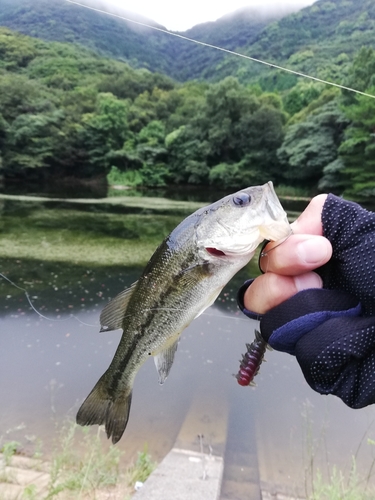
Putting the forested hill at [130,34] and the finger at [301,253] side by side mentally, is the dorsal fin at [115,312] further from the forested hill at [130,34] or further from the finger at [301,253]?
the forested hill at [130,34]

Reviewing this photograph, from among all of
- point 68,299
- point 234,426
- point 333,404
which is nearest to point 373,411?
point 333,404

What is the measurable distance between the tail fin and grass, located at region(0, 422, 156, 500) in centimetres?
169

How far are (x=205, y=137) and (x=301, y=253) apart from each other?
3902 cm

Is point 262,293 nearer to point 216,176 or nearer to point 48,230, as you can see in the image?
point 48,230

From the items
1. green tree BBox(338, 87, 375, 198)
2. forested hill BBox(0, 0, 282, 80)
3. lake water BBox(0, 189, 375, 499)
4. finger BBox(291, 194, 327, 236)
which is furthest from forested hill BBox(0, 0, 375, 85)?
finger BBox(291, 194, 327, 236)

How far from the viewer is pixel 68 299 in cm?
928

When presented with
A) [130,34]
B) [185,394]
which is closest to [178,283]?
[185,394]

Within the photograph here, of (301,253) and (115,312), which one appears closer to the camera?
(301,253)

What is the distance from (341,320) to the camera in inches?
58.9

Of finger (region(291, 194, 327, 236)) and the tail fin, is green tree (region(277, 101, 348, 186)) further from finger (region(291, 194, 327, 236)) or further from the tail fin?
the tail fin

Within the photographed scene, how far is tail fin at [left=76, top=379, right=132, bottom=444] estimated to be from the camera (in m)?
1.89

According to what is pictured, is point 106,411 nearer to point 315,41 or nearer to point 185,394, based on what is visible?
point 185,394

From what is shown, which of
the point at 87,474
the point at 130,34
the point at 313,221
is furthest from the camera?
the point at 130,34

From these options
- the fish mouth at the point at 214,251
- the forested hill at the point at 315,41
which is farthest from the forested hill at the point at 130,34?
the fish mouth at the point at 214,251
